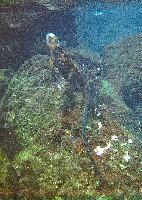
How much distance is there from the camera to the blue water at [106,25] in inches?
571

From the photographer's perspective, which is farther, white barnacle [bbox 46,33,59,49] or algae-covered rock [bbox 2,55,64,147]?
white barnacle [bbox 46,33,59,49]

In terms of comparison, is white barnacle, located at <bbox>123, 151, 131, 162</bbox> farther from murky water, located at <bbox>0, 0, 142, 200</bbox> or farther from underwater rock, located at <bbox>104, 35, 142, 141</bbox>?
underwater rock, located at <bbox>104, 35, 142, 141</bbox>

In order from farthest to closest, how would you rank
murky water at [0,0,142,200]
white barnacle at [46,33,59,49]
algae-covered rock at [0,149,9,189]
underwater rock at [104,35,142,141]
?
1. underwater rock at [104,35,142,141]
2. white barnacle at [46,33,59,49]
3. algae-covered rock at [0,149,9,189]
4. murky water at [0,0,142,200]

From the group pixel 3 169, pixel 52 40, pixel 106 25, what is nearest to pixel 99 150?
pixel 3 169

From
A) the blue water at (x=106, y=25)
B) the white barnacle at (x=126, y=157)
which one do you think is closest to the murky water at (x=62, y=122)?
the white barnacle at (x=126, y=157)

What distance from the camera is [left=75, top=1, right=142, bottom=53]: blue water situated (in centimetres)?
→ 1450

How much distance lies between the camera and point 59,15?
1016cm

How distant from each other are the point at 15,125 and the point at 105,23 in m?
11.7

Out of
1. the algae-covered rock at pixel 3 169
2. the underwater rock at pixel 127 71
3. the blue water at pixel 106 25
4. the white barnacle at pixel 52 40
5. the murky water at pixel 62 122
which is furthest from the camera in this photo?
the blue water at pixel 106 25

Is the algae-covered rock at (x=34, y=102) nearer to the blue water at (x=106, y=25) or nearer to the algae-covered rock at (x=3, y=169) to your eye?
the algae-covered rock at (x=3, y=169)

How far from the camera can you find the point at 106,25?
16.3 meters

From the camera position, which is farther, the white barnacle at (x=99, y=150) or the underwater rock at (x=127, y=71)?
the underwater rock at (x=127, y=71)

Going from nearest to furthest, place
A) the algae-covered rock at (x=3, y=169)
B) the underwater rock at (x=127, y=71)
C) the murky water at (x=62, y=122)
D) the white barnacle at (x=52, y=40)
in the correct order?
the murky water at (x=62, y=122), the algae-covered rock at (x=3, y=169), the white barnacle at (x=52, y=40), the underwater rock at (x=127, y=71)

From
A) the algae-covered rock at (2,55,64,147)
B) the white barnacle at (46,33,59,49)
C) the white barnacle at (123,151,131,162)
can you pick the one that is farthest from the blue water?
the white barnacle at (123,151,131,162)
